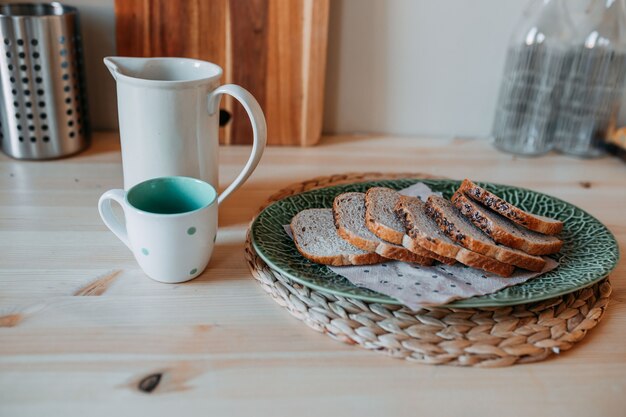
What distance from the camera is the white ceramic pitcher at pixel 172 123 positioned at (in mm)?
728

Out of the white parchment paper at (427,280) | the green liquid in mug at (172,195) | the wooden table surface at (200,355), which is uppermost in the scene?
the green liquid in mug at (172,195)

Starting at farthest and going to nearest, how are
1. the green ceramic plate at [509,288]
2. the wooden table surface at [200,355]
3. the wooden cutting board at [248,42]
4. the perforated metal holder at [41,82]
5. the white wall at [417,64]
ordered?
the white wall at [417,64], the wooden cutting board at [248,42], the perforated metal holder at [41,82], the green ceramic plate at [509,288], the wooden table surface at [200,355]

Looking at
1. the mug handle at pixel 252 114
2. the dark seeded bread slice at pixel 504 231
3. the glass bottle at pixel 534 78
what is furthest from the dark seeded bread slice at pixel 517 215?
the glass bottle at pixel 534 78

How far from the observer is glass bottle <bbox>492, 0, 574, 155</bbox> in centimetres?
111

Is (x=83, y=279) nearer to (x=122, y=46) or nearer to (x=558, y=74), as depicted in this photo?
(x=122, y=46)

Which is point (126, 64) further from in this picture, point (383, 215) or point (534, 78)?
point (534, 78)

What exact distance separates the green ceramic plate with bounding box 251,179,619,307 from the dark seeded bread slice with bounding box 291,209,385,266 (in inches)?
0.5

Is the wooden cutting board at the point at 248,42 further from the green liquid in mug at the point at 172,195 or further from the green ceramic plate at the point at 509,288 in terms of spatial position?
the green liquid in mug at the point at 172,195

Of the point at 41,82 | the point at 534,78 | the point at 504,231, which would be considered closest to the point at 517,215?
the point at 504,231

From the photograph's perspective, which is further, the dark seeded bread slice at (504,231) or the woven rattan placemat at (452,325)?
the dark seeded bread slice at (504,231)

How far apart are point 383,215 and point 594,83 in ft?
2.10

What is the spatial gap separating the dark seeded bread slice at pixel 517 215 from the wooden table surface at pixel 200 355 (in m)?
0.10

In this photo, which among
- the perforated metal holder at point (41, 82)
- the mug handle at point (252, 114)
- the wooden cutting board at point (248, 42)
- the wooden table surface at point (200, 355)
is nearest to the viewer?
the wooden table surface at point (200, 355)

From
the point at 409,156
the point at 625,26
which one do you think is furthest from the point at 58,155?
the point at 625,26
